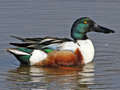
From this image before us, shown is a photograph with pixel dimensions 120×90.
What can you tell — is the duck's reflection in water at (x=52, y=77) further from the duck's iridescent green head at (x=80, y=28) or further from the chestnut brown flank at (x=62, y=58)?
the duck's iridescent green head at (x=80, y=28)

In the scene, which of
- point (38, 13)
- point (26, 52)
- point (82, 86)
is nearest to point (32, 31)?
point (38, 13)

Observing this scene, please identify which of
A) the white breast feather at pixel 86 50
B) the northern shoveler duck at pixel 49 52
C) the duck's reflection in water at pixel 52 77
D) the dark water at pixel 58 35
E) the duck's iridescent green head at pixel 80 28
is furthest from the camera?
the duck's iridescent green head at pixel 80 28

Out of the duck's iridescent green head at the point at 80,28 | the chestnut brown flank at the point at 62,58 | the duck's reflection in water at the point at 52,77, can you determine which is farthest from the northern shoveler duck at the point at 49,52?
the duck's iridescent green head at the point at 80,28

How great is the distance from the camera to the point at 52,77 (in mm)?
8039

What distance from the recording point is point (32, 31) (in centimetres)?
1136

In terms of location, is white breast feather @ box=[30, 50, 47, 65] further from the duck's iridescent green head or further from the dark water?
the duck's iridescent green head

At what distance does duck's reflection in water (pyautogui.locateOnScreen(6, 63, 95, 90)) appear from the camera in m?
7.36

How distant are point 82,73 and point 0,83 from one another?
183cm

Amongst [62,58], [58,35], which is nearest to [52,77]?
[62,58]

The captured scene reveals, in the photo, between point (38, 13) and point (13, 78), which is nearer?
point (13, 78)

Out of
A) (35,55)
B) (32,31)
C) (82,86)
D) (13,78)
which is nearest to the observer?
(82,86)

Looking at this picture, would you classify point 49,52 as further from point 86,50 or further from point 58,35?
point 58,35

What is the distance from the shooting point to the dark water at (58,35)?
24.7ft

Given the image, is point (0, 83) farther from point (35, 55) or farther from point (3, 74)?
point (35, 55)
